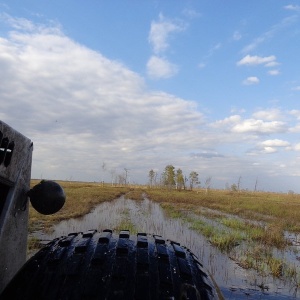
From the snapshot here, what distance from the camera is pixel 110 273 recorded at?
69.7 inches

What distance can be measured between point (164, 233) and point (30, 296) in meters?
13.7

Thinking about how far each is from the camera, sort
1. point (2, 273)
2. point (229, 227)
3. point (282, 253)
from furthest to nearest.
Answer: 1. point (229, 227)
2. point (282, 253)
3. point (2, 273)

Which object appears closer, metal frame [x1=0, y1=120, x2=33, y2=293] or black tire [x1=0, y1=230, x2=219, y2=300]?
black tire [x1=0, y1=230, x2=219, y2=300]

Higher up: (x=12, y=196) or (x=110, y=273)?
(x=12, y=196)

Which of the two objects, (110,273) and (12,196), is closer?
(110,273)

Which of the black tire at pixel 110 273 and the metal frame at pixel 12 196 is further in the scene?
the metal frame at pixel 12 196

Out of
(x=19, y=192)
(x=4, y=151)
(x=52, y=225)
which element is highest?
(x=4, y=151)

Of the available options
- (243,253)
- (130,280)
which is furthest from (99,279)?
(243,253)

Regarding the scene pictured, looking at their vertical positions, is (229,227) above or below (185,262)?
below

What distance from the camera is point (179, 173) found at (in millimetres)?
77812

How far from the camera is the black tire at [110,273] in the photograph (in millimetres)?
1666

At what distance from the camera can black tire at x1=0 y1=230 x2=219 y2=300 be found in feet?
5.47

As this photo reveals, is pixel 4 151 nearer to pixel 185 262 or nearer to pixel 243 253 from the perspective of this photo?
pixel 185 262

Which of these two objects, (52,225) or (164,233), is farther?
(52,225)
